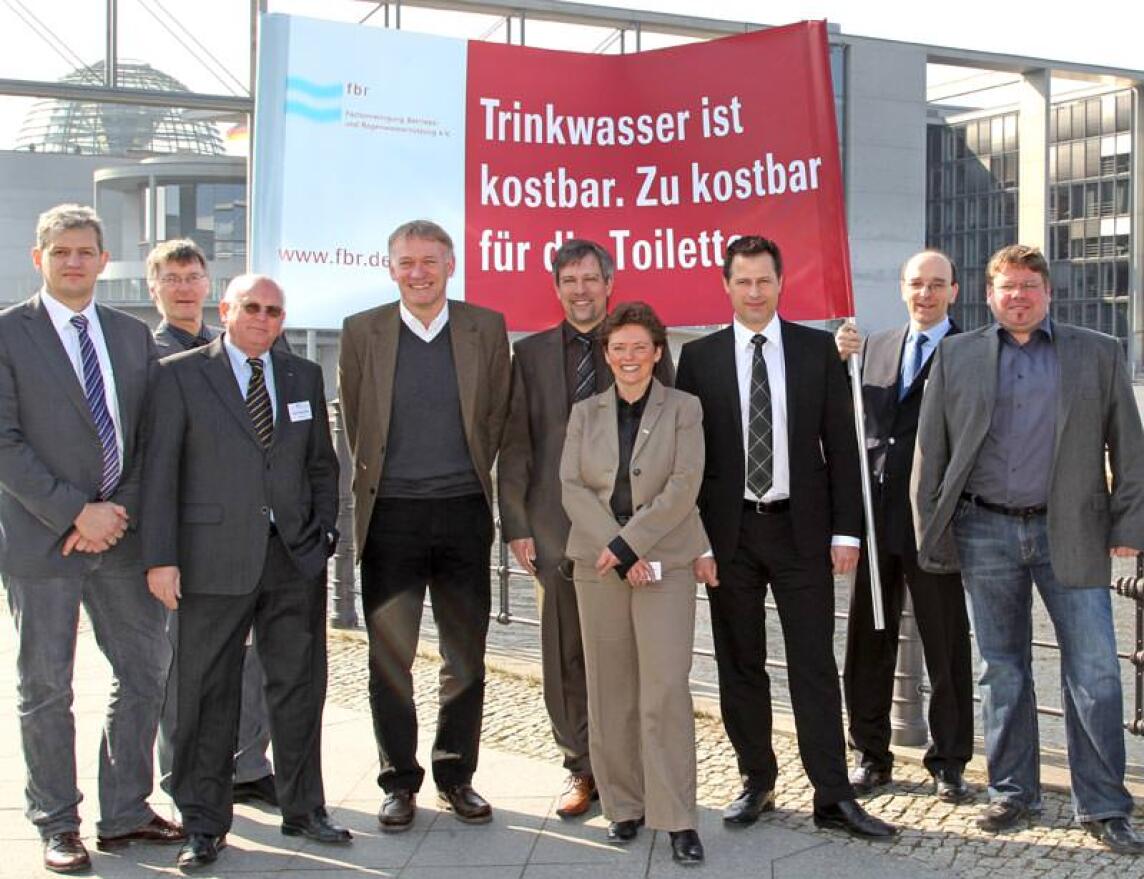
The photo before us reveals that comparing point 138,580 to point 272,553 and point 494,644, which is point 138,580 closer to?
point 272,553

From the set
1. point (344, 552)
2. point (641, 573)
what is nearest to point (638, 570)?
point (641, 573)

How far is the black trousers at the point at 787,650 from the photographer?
4855mm

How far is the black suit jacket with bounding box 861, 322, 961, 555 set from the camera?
5.22 metres

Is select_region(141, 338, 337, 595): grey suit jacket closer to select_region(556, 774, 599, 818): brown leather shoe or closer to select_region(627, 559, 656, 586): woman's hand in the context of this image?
select_region(627, 559, 656, 586): woman's hand

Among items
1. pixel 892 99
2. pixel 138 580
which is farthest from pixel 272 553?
pixel 892 99

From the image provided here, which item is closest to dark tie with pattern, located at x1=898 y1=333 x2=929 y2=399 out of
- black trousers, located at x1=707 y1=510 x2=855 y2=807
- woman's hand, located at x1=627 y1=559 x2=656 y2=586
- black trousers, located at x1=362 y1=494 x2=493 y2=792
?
black trousers, located at x1=707 y1=510 x2=855 y2=807

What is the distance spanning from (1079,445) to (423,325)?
238 centimetres

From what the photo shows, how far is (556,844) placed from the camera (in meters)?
4.77

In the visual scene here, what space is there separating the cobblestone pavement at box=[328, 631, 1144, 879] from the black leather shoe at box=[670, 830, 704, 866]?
49cm

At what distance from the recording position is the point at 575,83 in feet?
19.5

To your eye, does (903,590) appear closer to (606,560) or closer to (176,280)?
(606,560)

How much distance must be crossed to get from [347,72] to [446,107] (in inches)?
17.8

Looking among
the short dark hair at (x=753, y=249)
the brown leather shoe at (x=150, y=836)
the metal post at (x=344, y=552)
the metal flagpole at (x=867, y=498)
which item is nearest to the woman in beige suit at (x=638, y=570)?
the short dark hair at (x=753, y=249)

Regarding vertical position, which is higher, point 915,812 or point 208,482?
point 208,482
